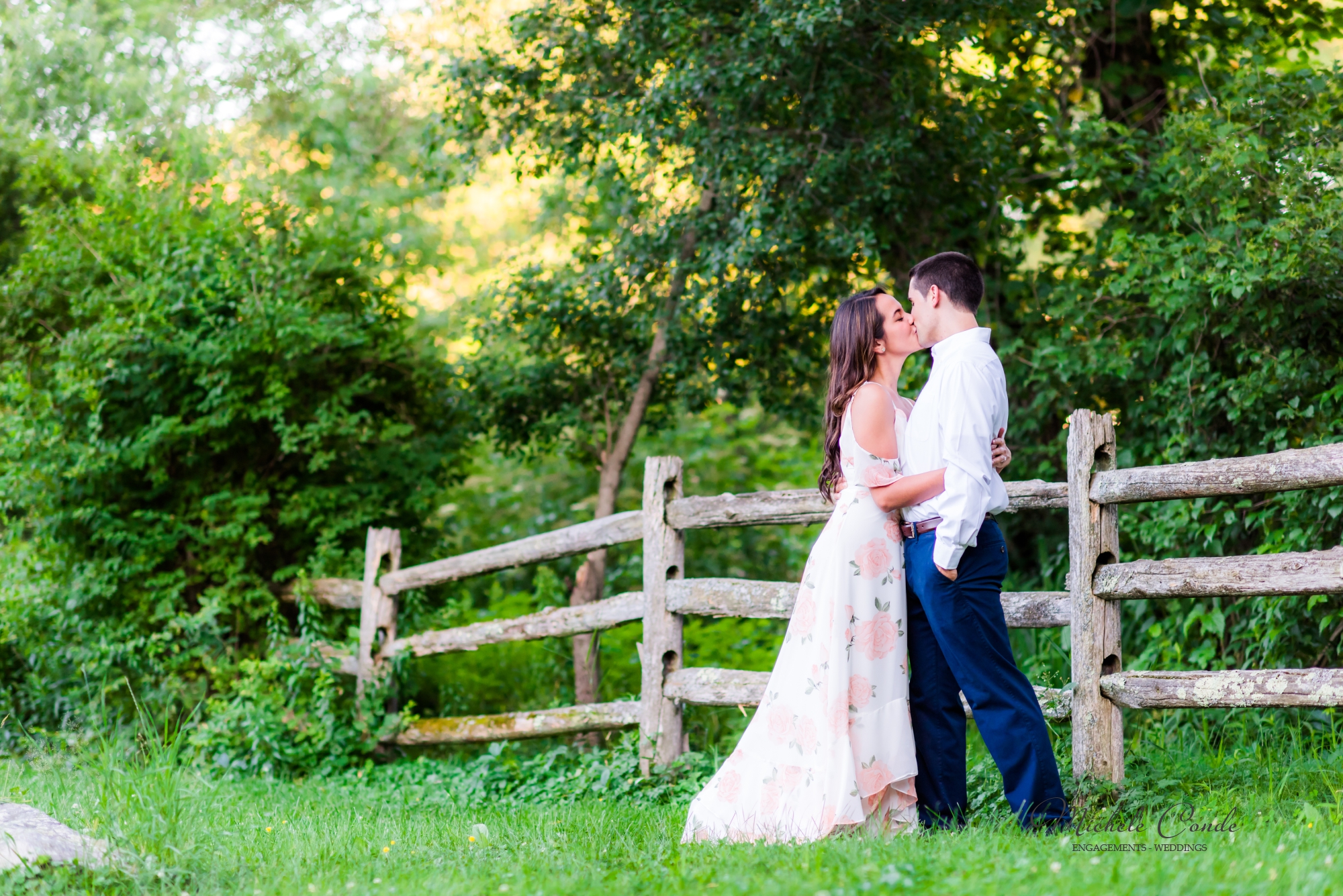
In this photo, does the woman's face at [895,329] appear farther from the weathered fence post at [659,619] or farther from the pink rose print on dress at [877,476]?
the weathered fence post at [659,619]

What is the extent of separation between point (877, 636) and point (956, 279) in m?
1.36

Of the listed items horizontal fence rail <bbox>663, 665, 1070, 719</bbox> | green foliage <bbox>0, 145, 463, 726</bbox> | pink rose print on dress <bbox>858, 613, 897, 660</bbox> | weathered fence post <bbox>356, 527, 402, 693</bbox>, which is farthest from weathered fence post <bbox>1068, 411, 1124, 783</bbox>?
green foliage <bbox>0, 145, 463, 726</bbox>

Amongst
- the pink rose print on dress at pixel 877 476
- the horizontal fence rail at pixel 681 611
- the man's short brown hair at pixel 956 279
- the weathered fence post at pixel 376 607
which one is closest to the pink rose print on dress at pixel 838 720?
the pink rose print on dress at pixel 877 476

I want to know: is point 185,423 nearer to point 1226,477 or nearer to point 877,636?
point 877,636

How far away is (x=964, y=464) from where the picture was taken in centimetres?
372

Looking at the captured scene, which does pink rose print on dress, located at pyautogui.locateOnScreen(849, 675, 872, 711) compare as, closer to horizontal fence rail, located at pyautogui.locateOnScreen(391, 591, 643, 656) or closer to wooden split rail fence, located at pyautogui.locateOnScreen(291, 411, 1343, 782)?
wooden split rail fence, located at pyautogui.locateOnScreen(291, 411, 1343, 782)

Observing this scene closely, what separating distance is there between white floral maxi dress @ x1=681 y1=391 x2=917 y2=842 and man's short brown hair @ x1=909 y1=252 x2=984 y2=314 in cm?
48

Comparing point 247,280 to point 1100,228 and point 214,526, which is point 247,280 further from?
point 1100,228

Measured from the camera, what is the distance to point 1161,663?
225 inches

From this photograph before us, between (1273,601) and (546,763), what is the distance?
12.4 ft

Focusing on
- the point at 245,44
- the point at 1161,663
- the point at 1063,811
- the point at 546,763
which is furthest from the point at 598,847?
the point at 245,44

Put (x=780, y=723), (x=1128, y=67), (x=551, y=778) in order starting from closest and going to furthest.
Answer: (x=780, y=723)
(x=551, y=778)
(x=1128, y=67)

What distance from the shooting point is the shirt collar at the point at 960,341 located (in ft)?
12.7

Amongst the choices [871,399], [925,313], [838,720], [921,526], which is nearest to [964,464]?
[921,526]
